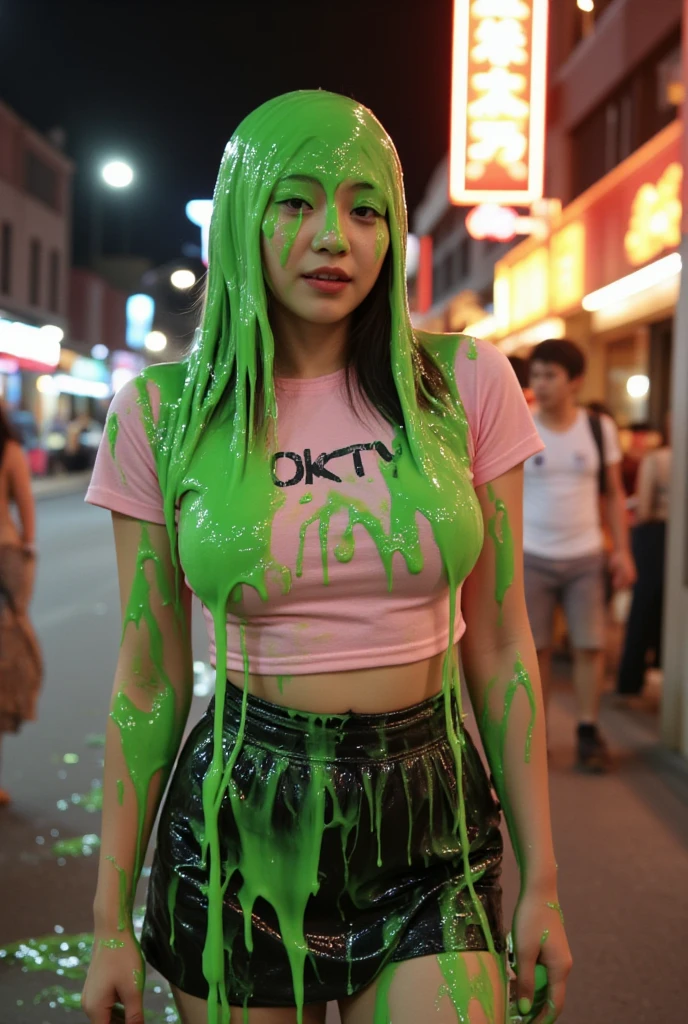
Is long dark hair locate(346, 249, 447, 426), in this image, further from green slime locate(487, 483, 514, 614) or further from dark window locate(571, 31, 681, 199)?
dark window locate(571, 31, 681, 199)

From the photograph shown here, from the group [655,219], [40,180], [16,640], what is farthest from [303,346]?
[40,180]

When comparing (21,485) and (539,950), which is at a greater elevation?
(21,485)

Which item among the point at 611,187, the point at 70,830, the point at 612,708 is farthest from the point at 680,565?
the point at 611,187

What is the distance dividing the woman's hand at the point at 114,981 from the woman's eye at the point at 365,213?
117cm

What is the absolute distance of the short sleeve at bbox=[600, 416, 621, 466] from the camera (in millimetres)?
5723

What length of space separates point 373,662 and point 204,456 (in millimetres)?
409

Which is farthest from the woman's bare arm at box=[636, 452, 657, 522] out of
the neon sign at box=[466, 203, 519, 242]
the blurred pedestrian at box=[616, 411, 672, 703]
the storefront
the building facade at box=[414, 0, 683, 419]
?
the neon sign at box=[466, 203, 519, 242]

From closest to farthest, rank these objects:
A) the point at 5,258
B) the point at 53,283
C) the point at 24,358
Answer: the point at 24,358 < the point at 5,258 < the point at 53,283

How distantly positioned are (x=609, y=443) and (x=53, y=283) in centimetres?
3875

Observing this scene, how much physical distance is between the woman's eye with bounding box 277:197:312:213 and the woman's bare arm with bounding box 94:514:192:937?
0.54 metres

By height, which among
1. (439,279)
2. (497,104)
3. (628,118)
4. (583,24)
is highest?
(439,279)

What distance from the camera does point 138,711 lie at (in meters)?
1.86

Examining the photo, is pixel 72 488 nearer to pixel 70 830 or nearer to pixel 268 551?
pixel 70 830

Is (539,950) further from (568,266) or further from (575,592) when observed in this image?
(568,266)
